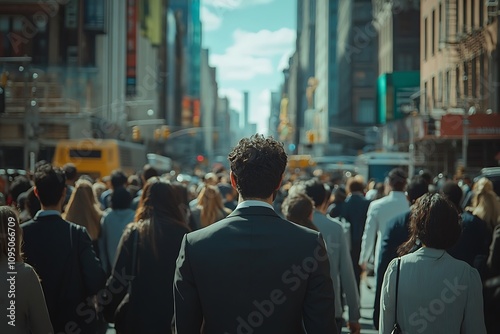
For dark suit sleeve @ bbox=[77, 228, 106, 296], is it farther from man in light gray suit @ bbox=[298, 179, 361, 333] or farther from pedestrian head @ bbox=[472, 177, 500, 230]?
pedestrian head @ bbox=[472, 177, 500, 230]

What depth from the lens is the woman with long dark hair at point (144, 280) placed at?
19.8ft

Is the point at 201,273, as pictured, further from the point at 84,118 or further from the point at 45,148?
the point at 84,118

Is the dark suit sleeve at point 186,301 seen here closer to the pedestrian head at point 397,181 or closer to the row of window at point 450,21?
the pedestrian head at point 397,181

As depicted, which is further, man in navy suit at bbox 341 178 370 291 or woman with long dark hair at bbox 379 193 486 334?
man in navy suit at bbox 341 178 370 291

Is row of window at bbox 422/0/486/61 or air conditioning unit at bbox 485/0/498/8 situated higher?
row of window at bbox 422/0/486/61

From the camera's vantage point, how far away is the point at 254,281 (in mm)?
4035

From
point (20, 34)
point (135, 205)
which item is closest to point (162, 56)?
point (20, 34)

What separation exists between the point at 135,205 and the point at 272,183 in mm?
7428

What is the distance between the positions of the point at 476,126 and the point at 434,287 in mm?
27128

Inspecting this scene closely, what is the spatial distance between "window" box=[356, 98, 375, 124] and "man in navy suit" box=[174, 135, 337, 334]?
99.7m

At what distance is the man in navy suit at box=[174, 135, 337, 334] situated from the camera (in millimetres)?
4031

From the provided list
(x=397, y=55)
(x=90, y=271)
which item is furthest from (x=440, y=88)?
(x=90, y=271)

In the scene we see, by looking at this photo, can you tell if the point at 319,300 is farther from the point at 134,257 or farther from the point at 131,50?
the point at 131,50

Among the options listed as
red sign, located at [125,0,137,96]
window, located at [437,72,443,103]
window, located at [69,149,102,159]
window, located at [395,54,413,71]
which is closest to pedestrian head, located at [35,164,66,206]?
window, located at [69,149,102,159]
